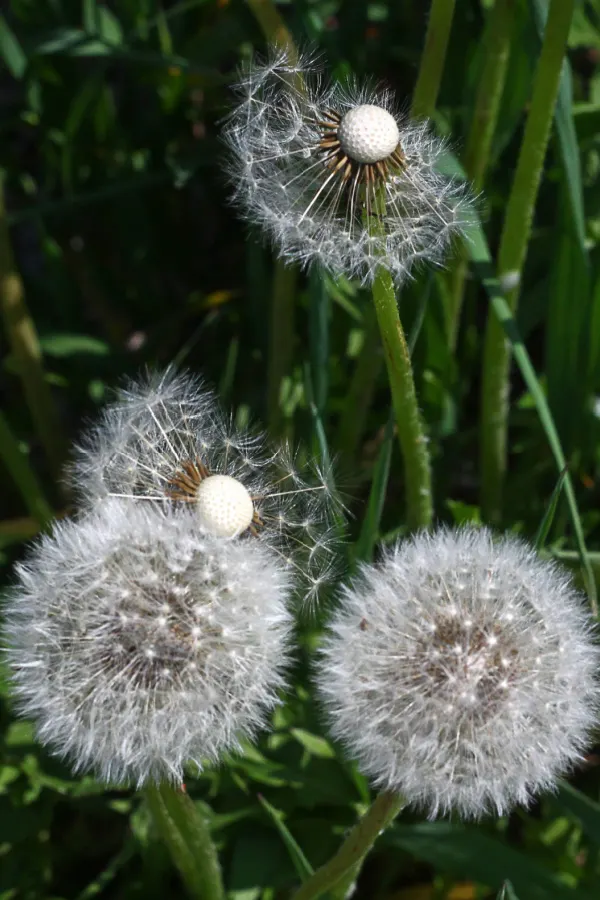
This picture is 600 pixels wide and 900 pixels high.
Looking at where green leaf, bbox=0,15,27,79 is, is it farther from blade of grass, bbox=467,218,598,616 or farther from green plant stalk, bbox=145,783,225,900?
green plant stalk, bbox=145,783,225,900

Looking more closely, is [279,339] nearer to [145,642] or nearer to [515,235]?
[515,235]

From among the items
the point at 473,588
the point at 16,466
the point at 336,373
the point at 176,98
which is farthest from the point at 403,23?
the point at 473,588

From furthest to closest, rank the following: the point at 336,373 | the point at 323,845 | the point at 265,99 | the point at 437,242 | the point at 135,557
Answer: the point at 336,373 < the point at 323,845 < the point at 265,99 < the point at 437,242 < the point at 135,557

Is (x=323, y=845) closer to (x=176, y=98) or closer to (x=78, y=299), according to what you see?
(x=78, y=299)

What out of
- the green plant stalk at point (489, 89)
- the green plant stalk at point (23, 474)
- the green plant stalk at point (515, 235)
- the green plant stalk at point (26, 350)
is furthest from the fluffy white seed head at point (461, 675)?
the green plant stalk at point (26, 350)

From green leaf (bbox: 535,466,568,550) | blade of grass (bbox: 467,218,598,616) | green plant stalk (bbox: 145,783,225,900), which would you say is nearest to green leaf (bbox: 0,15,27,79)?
blade of grass (bbox: 467,218,598,616)

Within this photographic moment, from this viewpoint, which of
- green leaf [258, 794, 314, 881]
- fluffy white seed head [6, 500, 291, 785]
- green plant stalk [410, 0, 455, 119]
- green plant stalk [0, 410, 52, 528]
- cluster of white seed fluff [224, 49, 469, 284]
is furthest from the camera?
green plant stalk [0, 410, 52, 528]

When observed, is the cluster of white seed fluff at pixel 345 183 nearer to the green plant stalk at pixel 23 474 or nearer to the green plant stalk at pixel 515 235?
the green plant stalk at pixel 515 235
